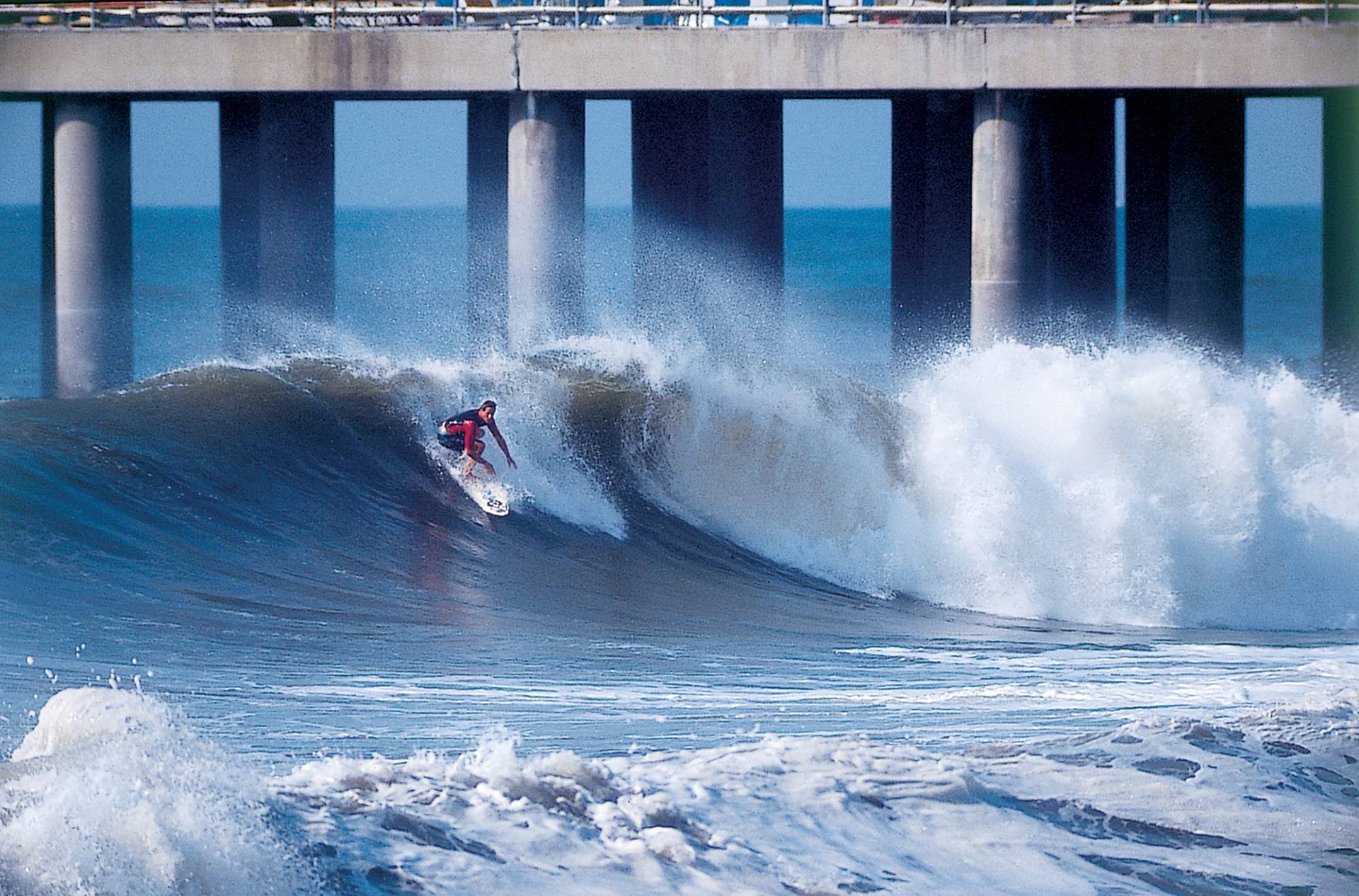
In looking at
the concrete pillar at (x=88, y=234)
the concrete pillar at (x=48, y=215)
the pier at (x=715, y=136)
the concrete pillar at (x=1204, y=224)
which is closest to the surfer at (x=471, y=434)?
the pier at (x=715, y=136)

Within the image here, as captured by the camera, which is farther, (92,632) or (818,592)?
(818,592)

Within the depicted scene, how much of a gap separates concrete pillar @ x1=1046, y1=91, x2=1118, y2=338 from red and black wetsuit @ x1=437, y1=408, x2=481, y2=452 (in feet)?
36.2

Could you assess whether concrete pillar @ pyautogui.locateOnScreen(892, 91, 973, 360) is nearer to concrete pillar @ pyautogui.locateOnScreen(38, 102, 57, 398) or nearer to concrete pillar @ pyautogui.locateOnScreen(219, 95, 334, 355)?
concrete pillar @ pyautogui.locateOnScreen(219, 95, 334, 355)

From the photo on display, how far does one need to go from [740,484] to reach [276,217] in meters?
8.77

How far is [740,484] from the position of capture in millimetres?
16969

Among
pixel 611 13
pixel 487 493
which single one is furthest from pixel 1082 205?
pixel 487 493

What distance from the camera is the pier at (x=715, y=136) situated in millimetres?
20250

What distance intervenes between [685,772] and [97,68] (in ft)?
56.7

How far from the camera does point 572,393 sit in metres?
18.2

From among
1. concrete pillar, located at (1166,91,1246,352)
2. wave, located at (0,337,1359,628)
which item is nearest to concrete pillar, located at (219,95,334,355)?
wave, located at (0,337,1359,628)

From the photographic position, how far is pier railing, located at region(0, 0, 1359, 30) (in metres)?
20.5

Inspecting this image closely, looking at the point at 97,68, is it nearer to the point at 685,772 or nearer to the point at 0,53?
the point at 0,53

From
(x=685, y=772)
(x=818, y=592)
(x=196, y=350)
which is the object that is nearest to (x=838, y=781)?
(x=685, y=772)

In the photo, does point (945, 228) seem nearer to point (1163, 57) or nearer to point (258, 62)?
point (1163, 57)
